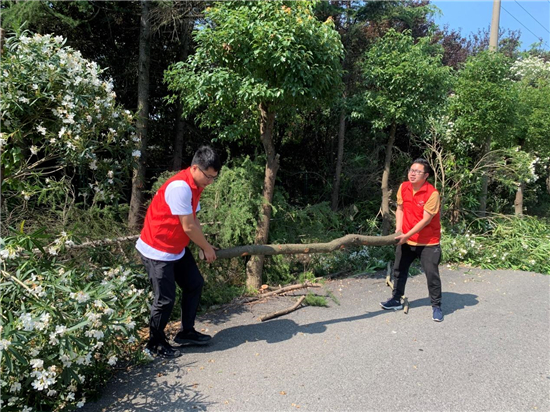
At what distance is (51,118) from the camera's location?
3613 mm

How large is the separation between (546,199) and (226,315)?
46.1 ft

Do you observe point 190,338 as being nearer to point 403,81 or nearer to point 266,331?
point 266,331

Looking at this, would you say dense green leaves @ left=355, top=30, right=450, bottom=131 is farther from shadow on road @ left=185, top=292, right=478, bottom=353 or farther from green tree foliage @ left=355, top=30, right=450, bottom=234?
shadow on road @ left=185, top=292, right=478, bottom=353

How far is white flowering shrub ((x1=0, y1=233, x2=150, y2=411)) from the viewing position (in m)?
2.56

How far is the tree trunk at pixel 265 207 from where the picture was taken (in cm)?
570

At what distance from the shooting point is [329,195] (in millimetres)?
9539

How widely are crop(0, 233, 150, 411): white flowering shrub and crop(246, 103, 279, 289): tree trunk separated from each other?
2.50 metres

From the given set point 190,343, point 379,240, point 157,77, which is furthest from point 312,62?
point 157,77

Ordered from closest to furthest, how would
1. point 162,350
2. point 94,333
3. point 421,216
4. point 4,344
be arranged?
point 4,344 → point 94,333 → point 162,350 → point 421,216

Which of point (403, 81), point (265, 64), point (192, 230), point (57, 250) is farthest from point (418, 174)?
point (57, 250)

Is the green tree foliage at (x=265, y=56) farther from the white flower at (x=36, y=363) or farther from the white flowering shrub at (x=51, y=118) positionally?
the white flower at (x=36, y=363)

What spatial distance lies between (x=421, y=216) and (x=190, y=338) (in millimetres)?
2925

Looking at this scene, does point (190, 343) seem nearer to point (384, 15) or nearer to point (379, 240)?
point (379, 240)

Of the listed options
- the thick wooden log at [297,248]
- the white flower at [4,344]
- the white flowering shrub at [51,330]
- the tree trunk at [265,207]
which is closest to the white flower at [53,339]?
the white flowering shrub at [51,330]
